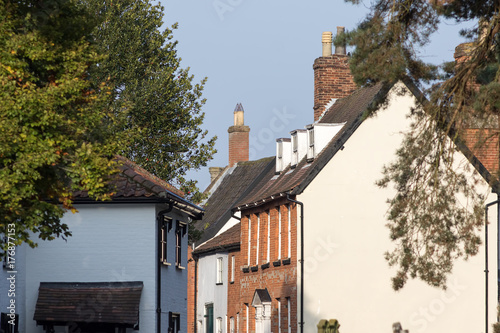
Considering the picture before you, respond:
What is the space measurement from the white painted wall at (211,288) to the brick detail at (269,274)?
3.42 ft

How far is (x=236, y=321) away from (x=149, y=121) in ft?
30.4

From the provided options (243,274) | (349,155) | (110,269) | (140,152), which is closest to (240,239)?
(243,274)

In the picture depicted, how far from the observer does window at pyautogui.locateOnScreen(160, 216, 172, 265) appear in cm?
3169

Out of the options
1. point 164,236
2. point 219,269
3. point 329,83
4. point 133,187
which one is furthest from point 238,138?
point 133,187

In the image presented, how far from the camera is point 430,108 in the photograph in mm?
20234

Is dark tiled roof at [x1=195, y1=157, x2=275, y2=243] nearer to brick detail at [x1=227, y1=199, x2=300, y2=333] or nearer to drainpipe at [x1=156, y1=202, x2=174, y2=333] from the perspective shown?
brick detail at [x1=227, y1=199, x2=300, y2=333]

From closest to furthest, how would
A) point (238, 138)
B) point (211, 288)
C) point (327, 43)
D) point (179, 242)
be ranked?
point (179, 242), point (327, 43), point (211, 288), point (238, 138)

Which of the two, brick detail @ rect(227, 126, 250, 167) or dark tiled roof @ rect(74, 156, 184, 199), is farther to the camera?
brick detail @ rect(227, 126, 250, 167)

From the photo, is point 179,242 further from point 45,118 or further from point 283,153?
point 45,118

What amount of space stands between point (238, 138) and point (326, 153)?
2476 cm

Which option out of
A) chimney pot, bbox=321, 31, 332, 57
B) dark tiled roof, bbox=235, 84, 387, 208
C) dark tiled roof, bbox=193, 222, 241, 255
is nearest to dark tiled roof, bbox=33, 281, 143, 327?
dark tiled roof, bbox=235, 84, 387, 208

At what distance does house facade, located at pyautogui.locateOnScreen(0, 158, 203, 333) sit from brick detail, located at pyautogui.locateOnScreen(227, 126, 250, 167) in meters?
29.6

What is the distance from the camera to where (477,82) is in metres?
20.8

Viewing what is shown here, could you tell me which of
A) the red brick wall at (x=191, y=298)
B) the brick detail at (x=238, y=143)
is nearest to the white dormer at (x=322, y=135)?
the red brick wall at (x=191, y=298)
